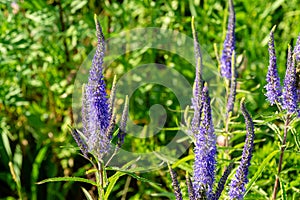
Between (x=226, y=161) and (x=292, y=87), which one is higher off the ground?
(x=292, y=87)

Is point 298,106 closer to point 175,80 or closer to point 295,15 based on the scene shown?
point 175,80

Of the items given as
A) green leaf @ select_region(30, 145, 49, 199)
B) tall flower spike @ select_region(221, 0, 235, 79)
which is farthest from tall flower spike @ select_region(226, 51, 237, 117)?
green leaf @ select_region(30, 145, 49, 199)

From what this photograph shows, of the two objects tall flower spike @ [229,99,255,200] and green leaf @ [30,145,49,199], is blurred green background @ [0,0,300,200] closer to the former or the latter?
green leaf @ [30,145,49,199]

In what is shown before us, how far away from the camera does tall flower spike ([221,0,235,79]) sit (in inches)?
74.0

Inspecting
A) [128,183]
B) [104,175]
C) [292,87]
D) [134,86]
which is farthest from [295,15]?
[104,175]

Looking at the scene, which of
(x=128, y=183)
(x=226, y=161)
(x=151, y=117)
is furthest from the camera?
(x=151, y=117)

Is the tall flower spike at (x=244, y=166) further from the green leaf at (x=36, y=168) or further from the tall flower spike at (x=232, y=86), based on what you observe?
the green leaf at (x=36, y=168)

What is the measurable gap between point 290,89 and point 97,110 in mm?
651

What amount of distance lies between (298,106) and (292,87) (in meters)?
0.11

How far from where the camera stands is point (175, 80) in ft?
9.85

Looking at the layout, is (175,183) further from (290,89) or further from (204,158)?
(290,89)

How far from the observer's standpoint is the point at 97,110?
4.84 feet

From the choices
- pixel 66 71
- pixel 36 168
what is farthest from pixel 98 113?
pixel 66 71

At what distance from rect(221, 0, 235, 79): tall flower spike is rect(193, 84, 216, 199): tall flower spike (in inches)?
25.7
